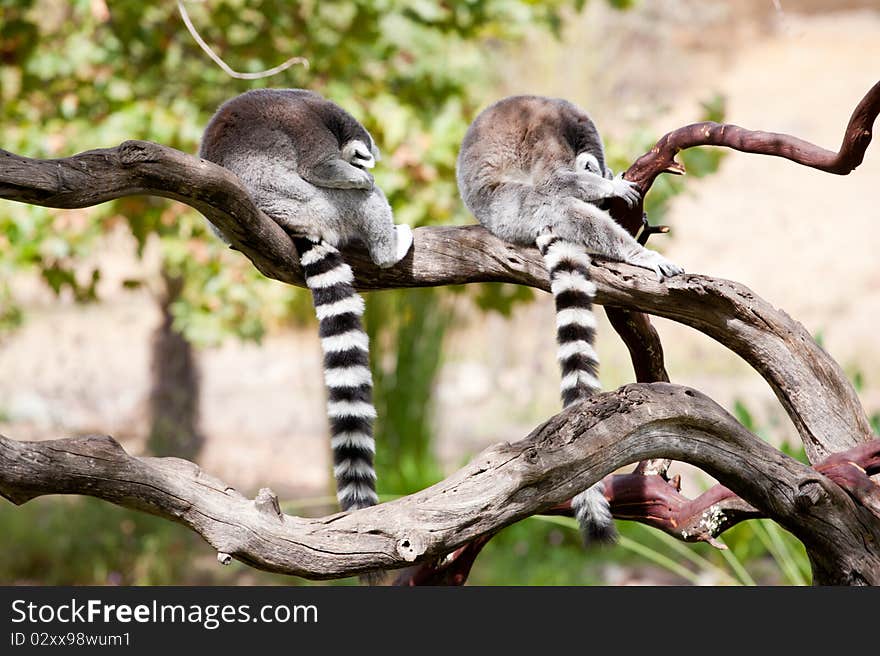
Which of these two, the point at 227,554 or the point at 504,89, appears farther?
the point at 504,89

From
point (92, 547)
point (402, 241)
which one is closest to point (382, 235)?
point (402, 241)

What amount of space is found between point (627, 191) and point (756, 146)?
43 centimetres

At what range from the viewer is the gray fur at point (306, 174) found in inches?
118

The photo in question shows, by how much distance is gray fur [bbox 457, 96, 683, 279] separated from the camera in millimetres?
3010

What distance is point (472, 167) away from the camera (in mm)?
3469

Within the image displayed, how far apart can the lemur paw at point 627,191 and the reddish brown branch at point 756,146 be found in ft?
0.14

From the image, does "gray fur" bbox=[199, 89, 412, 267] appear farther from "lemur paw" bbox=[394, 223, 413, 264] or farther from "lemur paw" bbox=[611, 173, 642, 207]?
"lemur paw" bbox=[611, 173, 642, 207]

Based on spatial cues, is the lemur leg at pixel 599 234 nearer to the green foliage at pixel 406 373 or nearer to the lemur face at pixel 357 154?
the lemur face at pixel 357 154

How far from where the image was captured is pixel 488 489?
235cm

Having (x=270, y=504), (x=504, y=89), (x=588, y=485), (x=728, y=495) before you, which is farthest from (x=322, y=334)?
(x=504, y=89)

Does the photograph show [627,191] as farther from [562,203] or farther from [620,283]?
[620,283]

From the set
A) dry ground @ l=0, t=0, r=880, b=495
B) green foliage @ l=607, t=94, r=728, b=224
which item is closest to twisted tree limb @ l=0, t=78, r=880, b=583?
green foliage @ l=607, t=94, r=728, b=224

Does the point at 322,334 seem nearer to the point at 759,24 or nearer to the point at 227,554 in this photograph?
the point at 227,554

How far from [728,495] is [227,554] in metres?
1.47
